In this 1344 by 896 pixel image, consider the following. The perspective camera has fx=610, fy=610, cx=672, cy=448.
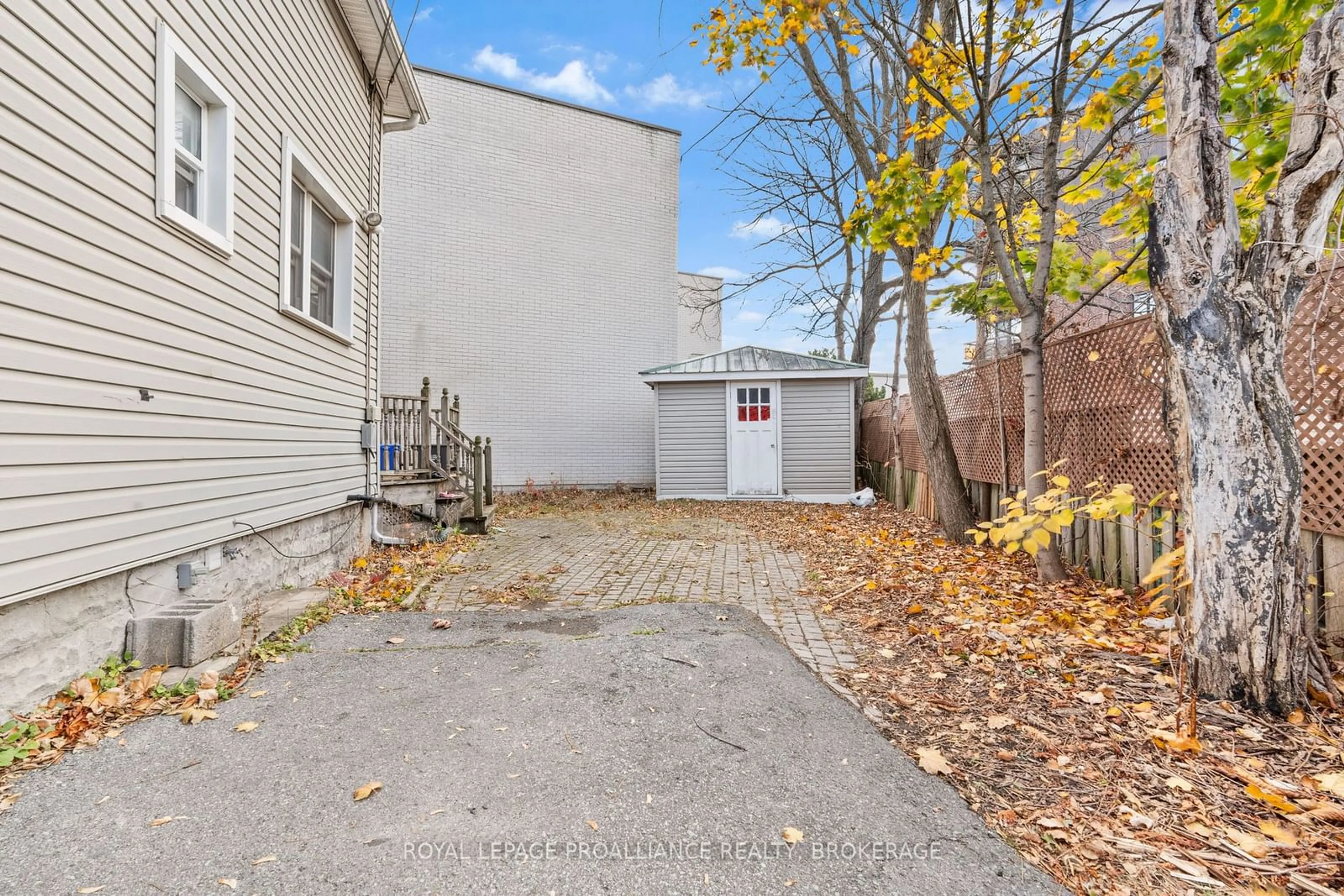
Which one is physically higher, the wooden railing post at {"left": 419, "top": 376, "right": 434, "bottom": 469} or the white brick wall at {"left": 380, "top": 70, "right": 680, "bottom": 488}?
the white brick wall at {"left": 380, "top": 70, "right": 680, "bottom": 488}

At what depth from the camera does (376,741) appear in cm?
241

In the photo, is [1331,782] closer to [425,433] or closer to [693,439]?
[425,433]

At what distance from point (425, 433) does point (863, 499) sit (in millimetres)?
7412

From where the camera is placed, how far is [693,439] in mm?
11578

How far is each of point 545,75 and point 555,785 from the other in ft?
46.2

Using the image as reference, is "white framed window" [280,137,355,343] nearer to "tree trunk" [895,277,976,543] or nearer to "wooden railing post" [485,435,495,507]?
"wooden railing post" [485,435,495,507]

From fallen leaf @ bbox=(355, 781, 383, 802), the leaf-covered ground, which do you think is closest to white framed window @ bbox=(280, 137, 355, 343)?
fallen leaf @ bbox=(355, 781, 383, 802)

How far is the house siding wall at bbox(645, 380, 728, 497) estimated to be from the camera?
11.5 m

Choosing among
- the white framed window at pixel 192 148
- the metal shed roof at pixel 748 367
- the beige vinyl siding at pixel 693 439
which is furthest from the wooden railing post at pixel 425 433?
the beige vinyl siding at pixel 693 439

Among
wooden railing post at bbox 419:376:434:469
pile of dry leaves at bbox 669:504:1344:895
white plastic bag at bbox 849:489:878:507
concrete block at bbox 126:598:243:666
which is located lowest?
pile of dry leaves at bbox 669:504:1344:895

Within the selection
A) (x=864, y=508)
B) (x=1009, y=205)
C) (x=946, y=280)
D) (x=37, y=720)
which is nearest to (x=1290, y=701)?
(x=1009, y=205)

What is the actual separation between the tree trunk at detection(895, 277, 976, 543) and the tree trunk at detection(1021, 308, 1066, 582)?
6.36 ft

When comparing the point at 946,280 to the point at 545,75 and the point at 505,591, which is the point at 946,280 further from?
the point at 505,591

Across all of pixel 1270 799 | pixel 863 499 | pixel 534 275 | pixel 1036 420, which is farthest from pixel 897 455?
pixel 1270 799
